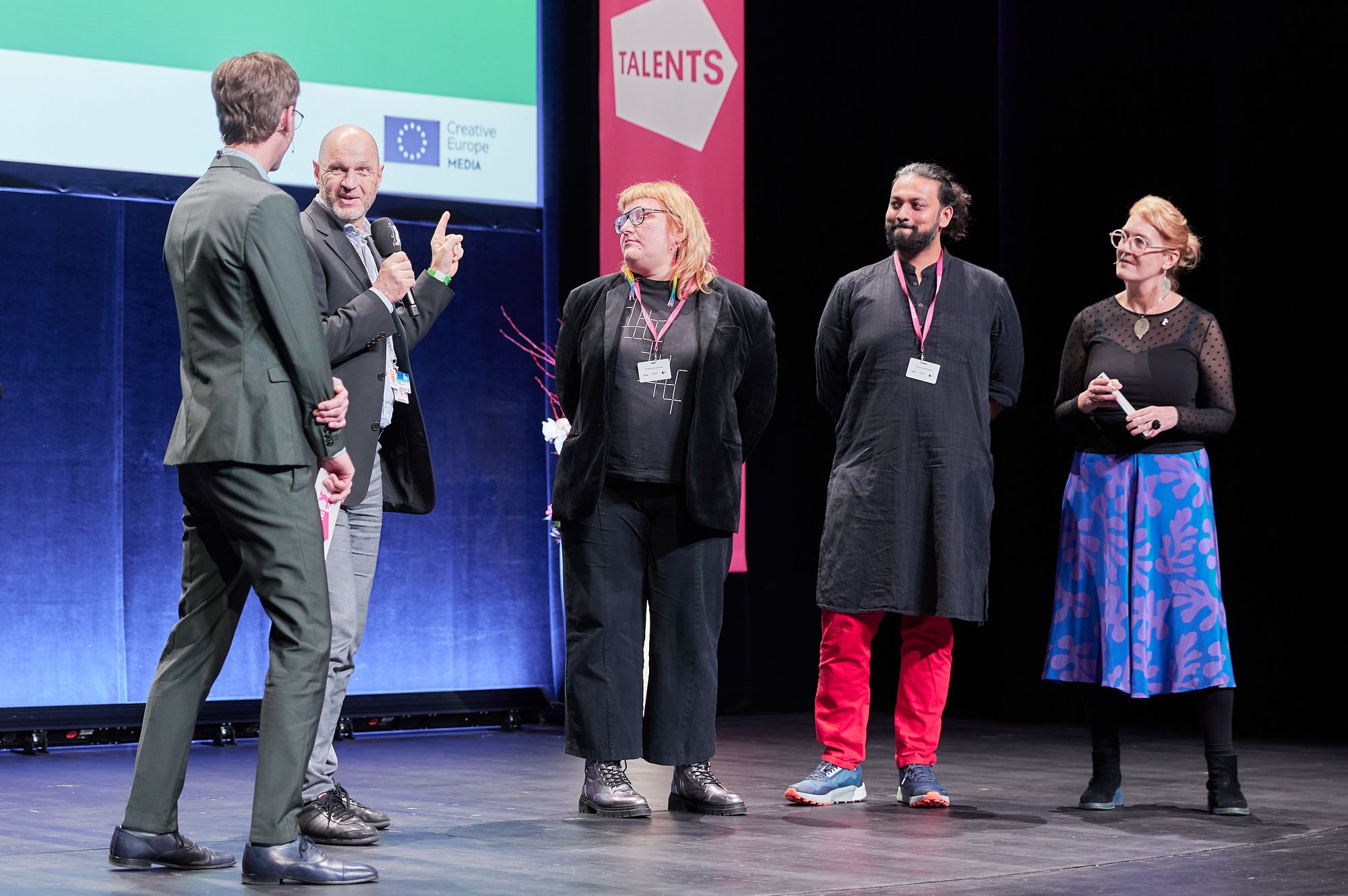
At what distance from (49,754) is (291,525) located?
2681mm

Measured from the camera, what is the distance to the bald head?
327 centimetres

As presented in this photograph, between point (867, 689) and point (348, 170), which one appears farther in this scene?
point (867, 689)

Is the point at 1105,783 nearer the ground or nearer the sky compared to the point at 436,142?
nearer the ground

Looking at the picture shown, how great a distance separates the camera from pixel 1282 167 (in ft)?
18.7

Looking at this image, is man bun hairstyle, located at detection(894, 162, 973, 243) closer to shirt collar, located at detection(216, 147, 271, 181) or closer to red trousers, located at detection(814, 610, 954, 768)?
red trousers, located at detection(814, 610, 954, 768)

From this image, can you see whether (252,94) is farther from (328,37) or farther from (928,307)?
(328,37)

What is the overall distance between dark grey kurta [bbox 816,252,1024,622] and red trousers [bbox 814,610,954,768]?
7 centimetres

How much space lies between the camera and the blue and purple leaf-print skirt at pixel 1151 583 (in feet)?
12.3

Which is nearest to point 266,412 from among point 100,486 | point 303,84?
point 100,486

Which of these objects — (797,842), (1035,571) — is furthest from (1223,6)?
(797,842)

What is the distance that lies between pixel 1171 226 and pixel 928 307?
59 centimetres

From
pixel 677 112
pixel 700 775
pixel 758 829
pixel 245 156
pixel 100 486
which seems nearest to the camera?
pixel 245 156

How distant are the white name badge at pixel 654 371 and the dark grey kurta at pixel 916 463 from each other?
1.80 ft

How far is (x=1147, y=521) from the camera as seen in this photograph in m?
3.78
